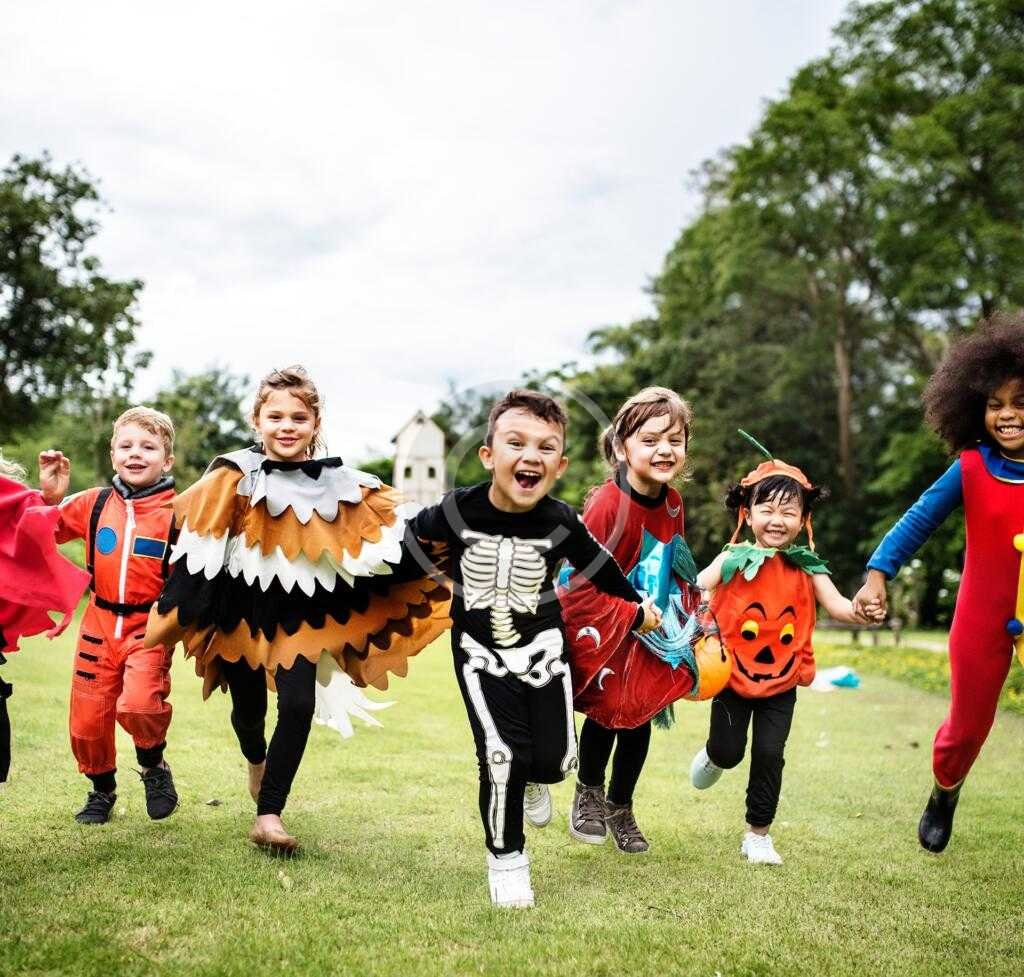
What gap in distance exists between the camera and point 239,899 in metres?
3.96

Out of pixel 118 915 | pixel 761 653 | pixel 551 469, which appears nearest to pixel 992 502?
pixel 761 653

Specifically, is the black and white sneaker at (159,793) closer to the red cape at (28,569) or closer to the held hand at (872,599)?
the red cape at (28,569)

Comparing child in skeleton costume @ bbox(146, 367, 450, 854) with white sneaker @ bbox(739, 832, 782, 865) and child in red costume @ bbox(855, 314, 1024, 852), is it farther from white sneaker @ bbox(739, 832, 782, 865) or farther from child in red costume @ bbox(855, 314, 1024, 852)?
child in red costume @ bbox(855, 314, 1024, 852)

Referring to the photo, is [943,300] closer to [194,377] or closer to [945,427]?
[945,427]

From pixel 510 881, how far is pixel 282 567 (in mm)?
1655

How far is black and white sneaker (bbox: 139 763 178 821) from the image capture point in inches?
202

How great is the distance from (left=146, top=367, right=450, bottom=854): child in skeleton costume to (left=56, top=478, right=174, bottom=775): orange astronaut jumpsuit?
12.1 inches

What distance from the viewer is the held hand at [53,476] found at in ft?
16.3

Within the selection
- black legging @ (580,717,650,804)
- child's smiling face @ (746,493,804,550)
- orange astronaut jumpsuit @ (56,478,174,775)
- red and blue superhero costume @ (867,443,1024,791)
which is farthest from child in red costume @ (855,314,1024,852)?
orange astronaut jumpsuit @ (56,478,174,775)

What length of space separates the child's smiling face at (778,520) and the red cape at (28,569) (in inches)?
122

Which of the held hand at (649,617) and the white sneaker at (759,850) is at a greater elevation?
the held hand at (649,617)

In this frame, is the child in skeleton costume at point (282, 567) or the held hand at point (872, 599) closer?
the child in skeleton costume at point (282, 567)

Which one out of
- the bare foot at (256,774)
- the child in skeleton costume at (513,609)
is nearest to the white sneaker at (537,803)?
the child in skeleton costume at (513,609)

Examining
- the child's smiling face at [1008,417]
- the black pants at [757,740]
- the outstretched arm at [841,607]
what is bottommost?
the black pants at [757,740]
